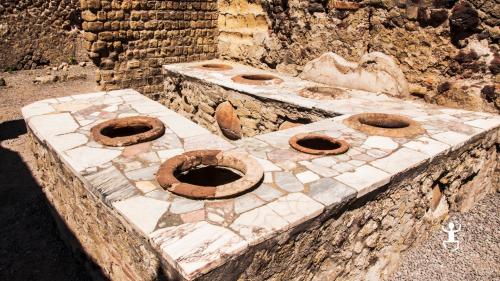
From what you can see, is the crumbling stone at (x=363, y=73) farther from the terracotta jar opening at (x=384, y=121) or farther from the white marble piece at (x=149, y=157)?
the white marble piece at (x=149, y=157)

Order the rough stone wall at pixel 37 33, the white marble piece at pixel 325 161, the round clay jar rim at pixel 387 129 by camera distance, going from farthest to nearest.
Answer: the rough stone wall at pixel 37 33 < the round clay jar rim at pixel 387 129 < the white marble piece at pixel 325 161

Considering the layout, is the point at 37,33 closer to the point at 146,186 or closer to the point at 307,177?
the point at 146,186

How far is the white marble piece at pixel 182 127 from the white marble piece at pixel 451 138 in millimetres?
2561

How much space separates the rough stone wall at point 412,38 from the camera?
505 cm

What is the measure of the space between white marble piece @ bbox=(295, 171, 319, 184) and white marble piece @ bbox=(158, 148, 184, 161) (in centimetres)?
124

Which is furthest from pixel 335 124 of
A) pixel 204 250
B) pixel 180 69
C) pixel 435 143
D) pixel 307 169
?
pixel 180 69

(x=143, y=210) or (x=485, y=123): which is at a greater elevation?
(x=485, y=123)

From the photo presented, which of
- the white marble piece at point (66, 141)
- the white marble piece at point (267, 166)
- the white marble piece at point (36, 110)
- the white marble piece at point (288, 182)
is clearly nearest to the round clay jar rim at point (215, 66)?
the white marble piece at point (36, 110)

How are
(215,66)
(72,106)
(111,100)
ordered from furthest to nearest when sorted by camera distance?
(215,66)
(111,100)
(72,106)

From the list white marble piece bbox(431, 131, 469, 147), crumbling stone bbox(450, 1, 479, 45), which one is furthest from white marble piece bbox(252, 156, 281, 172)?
crumbling stone bbox(450, 1, 479, 45)

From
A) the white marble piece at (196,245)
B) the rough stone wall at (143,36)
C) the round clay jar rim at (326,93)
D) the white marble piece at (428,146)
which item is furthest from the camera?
the rough stone wall at (143,36)

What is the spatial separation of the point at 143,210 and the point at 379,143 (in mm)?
2580

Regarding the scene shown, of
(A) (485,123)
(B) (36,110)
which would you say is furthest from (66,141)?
(A) (485,123)

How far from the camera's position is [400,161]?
11.5ft
